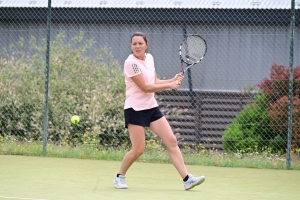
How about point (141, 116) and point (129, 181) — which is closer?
point (141, 116)

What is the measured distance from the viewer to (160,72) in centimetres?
1335

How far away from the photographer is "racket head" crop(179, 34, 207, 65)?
7.39 metres

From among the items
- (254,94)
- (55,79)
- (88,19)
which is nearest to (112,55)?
(88,19)

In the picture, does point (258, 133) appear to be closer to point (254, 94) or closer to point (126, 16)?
point (254, 94)

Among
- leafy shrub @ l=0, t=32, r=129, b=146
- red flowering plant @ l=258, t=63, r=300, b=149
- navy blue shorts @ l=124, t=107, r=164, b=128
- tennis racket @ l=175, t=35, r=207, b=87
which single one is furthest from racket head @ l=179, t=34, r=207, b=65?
leafy shrub @ l=0, t=32, r=129, b=146

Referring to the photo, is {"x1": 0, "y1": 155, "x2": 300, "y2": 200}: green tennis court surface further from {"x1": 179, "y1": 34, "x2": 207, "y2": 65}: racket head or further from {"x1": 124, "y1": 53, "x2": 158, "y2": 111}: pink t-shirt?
{"x1": 179, "y1": 34, "x2": 207, "y2": 65}: racket head

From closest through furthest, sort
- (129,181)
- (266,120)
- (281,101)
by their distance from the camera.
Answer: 1. (129,181)
2. (281,101)
3. (266,120)

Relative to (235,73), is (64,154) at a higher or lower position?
lower

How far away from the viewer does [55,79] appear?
38.5 ft

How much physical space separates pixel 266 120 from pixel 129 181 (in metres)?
3.92

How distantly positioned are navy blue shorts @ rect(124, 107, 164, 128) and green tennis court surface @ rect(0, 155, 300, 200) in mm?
617

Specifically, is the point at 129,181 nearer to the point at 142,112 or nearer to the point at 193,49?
the point at 142,112

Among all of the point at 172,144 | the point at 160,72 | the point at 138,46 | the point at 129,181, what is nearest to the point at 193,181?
the point at 172,144

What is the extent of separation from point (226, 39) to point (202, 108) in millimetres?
1618
